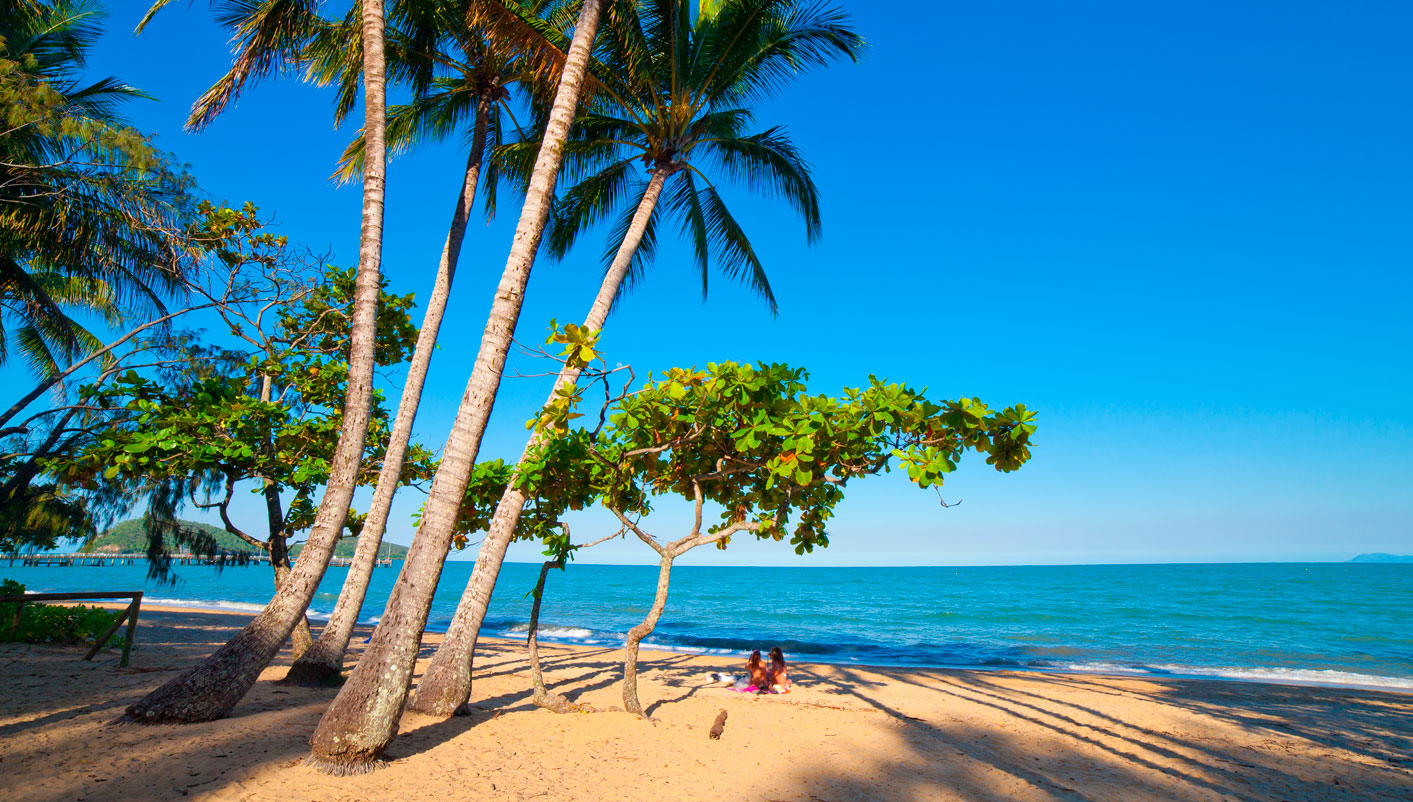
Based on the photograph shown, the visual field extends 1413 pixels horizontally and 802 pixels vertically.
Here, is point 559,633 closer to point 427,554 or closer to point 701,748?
point 701,748

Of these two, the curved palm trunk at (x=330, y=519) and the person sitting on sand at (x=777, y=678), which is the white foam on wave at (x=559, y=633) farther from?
the curved palm trunk at (x=330, y=519)

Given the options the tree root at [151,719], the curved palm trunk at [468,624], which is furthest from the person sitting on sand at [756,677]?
the tree root at [151,719]

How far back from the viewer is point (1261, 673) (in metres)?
16.3

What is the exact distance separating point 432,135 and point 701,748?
9087 mm

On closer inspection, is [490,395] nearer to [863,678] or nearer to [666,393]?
[666,393]

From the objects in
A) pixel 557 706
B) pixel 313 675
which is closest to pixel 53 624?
pixel 313 675

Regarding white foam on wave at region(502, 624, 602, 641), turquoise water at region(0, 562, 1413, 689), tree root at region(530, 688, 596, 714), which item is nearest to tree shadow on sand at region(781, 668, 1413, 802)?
tree root at region(530, 688, 596, 714)

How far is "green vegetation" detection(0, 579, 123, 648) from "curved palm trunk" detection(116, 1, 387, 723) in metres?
6.13

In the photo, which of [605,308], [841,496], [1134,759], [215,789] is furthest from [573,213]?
[1134,759]

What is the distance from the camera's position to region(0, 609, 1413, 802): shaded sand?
436 centimetres

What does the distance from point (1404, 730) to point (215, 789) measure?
1336cm

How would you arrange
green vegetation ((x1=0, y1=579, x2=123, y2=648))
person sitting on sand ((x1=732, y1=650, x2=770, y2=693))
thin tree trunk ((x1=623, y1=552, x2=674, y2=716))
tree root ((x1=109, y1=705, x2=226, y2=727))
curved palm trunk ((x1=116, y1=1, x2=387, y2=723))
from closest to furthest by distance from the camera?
tree root ((x1=109, y1=705, x2=226, y2=727)) → curved palm trunk ((x1=116, y1=1, x2=387, y2=723)) → thin tree trunk ((x1=623, y1=552, x2=674, y2=716)) → person sitting on sand ((x1=732, y1=650, x2=770, y2=693)) → green vegetation ((x1=0, y1=579, x2=123, y2=648))

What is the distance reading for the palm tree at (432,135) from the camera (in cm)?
716

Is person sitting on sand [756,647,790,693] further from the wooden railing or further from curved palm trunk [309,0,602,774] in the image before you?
the wooden railing
